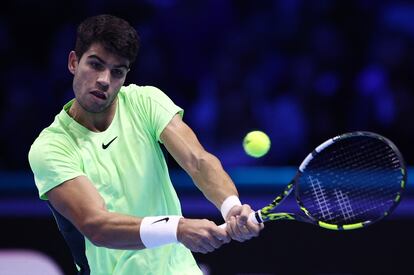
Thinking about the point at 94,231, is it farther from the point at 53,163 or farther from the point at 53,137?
the point at 53,137

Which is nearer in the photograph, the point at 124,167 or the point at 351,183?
the point at 124,167

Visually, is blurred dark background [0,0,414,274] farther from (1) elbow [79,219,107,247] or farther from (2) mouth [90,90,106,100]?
(1) elbow [79,219,107,247]

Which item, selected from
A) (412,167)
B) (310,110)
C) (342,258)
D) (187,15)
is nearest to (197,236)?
(342,258)

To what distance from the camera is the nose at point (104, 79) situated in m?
4.78

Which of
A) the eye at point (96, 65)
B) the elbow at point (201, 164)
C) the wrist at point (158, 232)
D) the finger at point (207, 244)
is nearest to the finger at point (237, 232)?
the finger at point (207, 244)

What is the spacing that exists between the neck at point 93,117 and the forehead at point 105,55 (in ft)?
1.00

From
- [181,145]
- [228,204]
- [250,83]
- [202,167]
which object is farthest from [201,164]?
[250,83]

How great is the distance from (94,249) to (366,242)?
296cm

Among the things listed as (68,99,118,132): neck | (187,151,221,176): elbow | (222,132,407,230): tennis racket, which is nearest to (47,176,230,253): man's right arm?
(68,99,118,132): neck

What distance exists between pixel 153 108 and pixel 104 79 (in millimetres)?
381

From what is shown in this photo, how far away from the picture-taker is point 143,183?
15.9ft

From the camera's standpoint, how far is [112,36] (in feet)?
15.7

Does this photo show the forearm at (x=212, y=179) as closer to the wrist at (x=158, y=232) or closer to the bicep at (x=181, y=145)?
the bicep at (x=181, y=145)

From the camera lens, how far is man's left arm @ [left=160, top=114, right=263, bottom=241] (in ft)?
15.5
